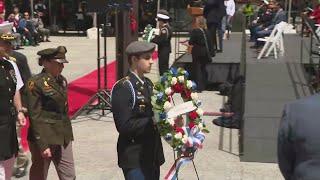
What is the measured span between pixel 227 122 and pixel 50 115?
16.8 ft

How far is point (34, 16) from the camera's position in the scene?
1159 inches

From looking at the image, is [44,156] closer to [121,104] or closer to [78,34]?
[121,104]

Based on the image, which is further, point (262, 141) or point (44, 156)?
point (262, 141)

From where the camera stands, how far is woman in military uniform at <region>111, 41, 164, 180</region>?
4141mm

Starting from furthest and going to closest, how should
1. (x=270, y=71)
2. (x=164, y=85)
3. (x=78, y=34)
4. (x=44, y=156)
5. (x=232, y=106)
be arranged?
1. (x=78, y=34)
2. (x=270, y=71)
3. (x=232, y=106)
4. (x=44, y=156)
5. (x=164, y=85)

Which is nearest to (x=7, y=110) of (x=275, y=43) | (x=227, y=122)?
(x=227, y=122)

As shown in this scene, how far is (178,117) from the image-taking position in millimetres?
4297

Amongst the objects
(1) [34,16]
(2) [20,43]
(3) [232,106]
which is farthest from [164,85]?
(1) [34,16]

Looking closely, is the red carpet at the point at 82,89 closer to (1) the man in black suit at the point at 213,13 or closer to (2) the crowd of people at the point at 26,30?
(1) the man in black suit at the point at 213,13

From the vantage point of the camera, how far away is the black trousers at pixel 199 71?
1294 centimetres

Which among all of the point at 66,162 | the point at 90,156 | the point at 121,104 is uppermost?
the point at 121,104

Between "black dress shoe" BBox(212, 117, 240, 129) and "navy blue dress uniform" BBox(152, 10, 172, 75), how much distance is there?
341cm

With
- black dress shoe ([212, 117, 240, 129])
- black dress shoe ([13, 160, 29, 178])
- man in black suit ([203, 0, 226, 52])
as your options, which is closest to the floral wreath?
black dress shoe ([13, 160, 29, 178])

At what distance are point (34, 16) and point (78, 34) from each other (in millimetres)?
3154
